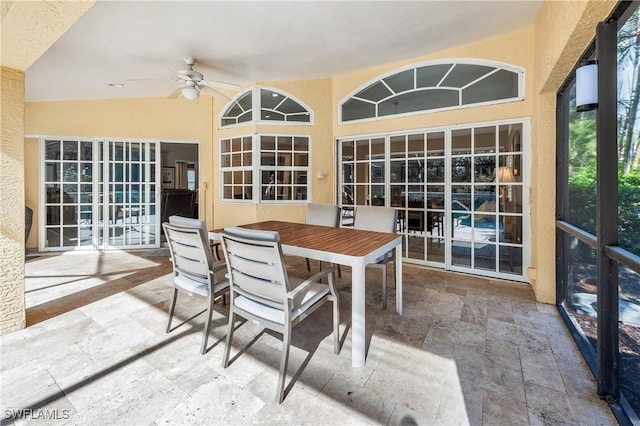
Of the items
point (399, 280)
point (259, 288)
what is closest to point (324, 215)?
point (399, 280)

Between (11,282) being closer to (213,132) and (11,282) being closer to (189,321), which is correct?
(189,321)

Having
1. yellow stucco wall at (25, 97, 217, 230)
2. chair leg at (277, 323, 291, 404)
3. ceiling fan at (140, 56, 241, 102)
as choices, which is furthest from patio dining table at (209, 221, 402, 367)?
yellow stucco wall at (25, 97, 217, 230)

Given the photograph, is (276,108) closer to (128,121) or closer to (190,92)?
(190,92)

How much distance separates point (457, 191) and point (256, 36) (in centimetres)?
332

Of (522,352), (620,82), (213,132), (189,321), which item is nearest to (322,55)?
(213,132)

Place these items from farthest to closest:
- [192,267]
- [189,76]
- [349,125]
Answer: [349,125] → [189,76] → [192,267]

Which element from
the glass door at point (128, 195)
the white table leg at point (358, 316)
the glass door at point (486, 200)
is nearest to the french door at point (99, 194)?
the glass door at point (128, 195)

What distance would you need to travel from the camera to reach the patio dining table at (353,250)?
190 centimetres

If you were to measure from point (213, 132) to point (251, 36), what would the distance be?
2.66 m

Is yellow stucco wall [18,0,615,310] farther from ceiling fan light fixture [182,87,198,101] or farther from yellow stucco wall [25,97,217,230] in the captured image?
ceiling fan light fixture [182,87,198,101]

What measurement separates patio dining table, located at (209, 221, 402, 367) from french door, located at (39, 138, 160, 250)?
12.7 feet

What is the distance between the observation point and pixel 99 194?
17.4 feet

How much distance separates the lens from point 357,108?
4793 mm

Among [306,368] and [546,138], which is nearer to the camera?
[306,368]
